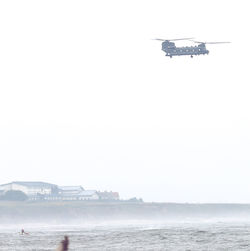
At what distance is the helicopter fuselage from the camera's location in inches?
4557

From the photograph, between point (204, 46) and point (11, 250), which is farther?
point (204, 46)

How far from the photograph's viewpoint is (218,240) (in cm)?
8562

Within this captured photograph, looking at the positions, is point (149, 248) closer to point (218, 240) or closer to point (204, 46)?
point (218, 240)

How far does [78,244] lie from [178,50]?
4350 centimetres

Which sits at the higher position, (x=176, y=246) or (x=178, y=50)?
(x=178, y=50)

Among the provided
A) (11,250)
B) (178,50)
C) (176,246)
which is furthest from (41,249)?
(178,50)

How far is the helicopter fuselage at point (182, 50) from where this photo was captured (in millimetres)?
115750

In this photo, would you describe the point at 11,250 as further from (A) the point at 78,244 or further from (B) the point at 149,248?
(B) the point at 149,248

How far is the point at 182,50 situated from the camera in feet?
384

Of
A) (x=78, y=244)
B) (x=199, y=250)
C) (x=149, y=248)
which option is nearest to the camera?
(x=199, y=250)

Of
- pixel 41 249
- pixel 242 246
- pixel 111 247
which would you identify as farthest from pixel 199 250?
pixel 41 249

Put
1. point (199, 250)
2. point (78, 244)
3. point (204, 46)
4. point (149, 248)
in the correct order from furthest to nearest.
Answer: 1. point (204, 46)
2. point (78, 244)
3. point (149, 248)
4. point (199, 250)

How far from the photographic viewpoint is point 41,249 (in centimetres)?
7700

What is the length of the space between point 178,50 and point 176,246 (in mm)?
47110
